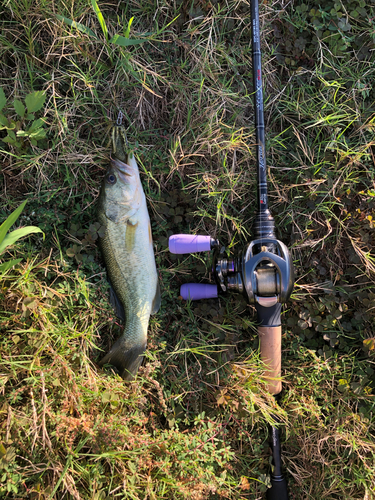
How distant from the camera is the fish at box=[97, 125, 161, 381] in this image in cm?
265

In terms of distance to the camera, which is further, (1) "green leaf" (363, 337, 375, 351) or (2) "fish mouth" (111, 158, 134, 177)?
(1) "green leaf" (363, 337, 375, 351)

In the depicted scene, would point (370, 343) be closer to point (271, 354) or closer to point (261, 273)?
point (271, 354)

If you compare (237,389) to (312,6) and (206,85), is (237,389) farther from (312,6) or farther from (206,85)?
(312,6)

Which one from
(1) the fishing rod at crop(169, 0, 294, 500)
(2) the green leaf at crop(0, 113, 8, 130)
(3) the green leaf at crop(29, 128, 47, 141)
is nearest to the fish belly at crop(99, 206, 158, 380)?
(1) the fishing rod at crop(169, 0, 294, 500)

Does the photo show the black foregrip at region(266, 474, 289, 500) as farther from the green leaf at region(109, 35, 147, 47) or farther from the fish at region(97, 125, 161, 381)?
the green leaf at region(109, 35, 147, 47)

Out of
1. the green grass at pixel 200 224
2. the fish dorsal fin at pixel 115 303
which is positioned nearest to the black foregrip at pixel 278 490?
the green grass at pixel 200 224

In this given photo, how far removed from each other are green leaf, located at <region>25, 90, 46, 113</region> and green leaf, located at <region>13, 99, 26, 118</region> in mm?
43

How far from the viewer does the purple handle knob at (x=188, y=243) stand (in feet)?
8.64

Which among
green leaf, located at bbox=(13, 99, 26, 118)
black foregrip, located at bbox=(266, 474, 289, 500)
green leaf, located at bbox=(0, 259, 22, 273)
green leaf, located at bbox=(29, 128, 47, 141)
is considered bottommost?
black foregrip, located at bbox=(266, 474, 289, 500)

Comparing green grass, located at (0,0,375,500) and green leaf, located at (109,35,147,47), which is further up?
green leaf, located at (109,35,147,47)

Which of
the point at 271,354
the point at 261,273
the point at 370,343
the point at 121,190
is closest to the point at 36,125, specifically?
the point at 121,190

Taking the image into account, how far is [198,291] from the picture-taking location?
2.80 metres

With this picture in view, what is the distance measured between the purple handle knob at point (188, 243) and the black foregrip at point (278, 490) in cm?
199

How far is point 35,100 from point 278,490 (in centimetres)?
365
